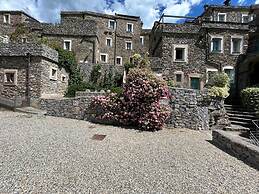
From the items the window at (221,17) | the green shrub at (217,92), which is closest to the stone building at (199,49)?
the window at (221,17)

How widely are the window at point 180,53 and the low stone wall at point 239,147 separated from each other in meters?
13.7

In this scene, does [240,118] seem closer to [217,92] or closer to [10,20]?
[217,92]

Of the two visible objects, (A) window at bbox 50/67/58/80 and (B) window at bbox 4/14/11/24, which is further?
(B) window at bbox 4/14/11/24

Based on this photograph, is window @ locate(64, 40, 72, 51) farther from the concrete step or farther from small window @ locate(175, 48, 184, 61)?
the concrete step

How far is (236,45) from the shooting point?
73.2 feet

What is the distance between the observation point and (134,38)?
36.3 meters

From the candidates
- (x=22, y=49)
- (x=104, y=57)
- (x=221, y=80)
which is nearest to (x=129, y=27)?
(x=104, y=57)

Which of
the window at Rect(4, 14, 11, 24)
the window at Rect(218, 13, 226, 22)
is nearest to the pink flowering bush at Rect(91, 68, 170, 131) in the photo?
the window at Rect(218, 13, 226, 22)

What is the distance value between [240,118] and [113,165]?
33.1ft

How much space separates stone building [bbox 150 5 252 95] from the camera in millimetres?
21531

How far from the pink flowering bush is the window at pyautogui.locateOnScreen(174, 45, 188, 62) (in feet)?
36.6

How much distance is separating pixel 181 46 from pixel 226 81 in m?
9.22

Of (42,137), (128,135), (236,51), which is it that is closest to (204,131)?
(128,135)

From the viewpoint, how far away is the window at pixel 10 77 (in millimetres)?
15086
